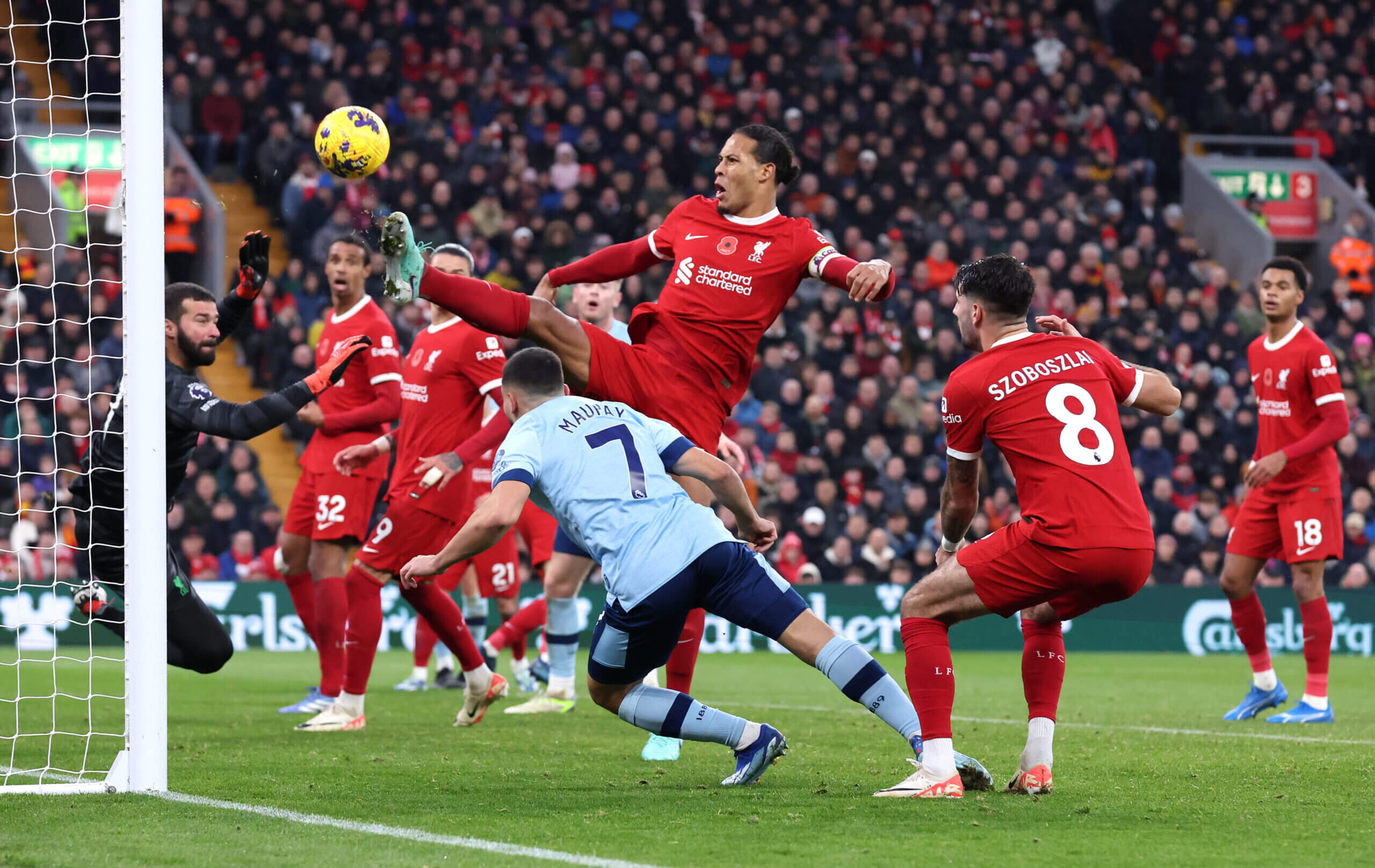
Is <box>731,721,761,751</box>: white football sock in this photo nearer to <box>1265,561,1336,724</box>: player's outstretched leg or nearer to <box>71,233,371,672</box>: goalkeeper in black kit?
<box>71,233,371,672</box>: goalkeeper in black kit

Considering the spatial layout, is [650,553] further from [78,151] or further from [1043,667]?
[78,151]

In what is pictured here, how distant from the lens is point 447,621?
8273 millimetres

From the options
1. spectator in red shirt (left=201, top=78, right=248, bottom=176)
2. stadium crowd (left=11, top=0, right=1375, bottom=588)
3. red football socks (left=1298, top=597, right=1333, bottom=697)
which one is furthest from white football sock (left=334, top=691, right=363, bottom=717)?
spectator in red shirt (left=201, top=78, right=248, bottom=176)

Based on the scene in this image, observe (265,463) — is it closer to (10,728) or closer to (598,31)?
(598,31)

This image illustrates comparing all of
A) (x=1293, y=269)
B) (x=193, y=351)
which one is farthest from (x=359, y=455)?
(x=1293, y=269)

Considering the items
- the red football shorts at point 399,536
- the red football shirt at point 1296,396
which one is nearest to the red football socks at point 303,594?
the red football shorts at point 399,536

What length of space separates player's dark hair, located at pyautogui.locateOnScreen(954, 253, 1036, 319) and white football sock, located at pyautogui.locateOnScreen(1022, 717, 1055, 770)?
1.50 meters

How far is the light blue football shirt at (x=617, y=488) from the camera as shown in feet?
18.2

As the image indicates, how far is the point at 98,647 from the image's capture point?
15078 mm

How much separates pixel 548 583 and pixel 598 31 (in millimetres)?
14184

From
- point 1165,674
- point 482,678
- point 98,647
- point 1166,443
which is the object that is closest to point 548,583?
point 482,678

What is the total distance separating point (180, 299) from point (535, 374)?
2488 mm

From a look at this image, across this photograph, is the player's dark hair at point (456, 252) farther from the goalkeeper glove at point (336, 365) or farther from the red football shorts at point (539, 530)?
the red football shorts at point (539, 530)

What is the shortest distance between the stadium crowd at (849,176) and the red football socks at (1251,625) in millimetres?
6891
